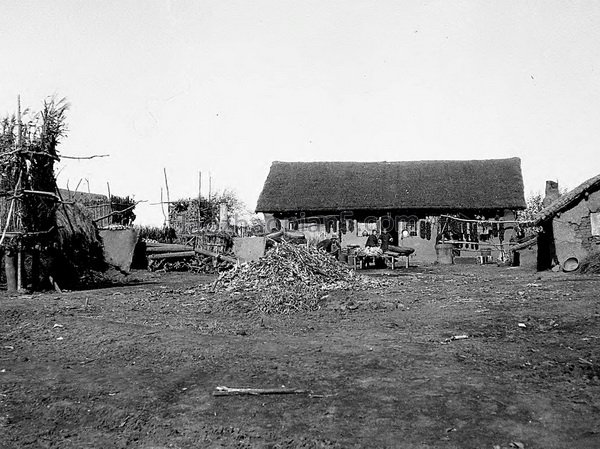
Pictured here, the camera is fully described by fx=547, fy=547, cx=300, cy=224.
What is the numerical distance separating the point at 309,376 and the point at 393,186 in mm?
27665

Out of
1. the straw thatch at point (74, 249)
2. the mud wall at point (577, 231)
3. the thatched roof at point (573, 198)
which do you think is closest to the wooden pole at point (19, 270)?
the straw thatch at point (74, 249)

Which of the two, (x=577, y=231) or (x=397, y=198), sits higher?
(x=397, y=198)

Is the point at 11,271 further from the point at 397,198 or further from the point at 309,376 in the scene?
the point at 397,198

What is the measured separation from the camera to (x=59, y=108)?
13961 millimetres

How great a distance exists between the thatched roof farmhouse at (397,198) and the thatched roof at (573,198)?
11.5 meters

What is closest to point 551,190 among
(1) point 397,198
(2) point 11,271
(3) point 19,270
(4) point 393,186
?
(1) point 397,198

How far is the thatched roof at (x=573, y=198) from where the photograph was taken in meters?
17.0

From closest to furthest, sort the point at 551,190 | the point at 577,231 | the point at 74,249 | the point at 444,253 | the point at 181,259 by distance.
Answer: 1. the point at 74,249
2. the point at 577,231
3. the point at 181,259
4. the point at 551,190
5. the point at 444,253

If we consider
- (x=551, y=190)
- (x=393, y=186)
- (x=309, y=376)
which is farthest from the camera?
(x=393, y=186)

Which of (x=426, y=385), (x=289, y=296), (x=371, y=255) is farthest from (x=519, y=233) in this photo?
(x=426, y=385)

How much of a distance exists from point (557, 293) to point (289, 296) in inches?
222

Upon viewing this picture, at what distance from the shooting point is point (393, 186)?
32.6 metres

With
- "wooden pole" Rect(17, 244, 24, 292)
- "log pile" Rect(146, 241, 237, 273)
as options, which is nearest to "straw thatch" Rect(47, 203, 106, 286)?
"wooden pole" Rect(17, 244, 24, 292)

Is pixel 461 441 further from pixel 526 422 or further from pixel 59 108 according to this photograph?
pixel 59 108
